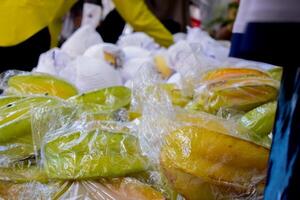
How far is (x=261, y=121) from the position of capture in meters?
0.67

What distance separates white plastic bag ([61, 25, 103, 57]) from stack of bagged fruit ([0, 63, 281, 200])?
892mm

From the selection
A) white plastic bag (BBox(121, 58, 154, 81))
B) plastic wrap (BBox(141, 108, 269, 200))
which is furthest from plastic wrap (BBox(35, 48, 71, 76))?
plastic wrap (BBox(141, 108, 269, 200))

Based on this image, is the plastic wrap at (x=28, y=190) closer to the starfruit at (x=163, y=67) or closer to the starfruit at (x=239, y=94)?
the starfruit at (x=239, y=94)

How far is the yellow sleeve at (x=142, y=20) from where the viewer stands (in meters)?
2.09

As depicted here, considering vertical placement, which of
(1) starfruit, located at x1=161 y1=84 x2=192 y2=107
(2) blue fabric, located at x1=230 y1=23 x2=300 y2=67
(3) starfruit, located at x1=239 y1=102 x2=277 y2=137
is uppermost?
(2) blue fabric, located at x1=230 y1=23 x2=300 y2=67

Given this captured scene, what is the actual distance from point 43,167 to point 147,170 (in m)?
0.16

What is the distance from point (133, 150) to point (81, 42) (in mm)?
1108

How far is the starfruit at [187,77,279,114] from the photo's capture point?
77 cm

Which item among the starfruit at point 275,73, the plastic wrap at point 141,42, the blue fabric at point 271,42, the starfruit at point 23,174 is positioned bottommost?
the plastic wrap at point 141,42

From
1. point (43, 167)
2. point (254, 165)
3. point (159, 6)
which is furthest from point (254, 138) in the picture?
point (159, 6)

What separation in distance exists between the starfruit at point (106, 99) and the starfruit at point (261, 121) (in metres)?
0.26

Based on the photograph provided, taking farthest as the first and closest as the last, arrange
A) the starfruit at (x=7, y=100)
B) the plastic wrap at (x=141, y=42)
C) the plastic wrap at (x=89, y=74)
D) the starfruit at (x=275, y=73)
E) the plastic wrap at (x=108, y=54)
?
the plastic wrap at (x=141, y=42)
the plastic wrap at (x=108, y=54)
the plastic wrap at (x=89, y=74)
the starfruit at (x=275, y=73)
the starfruit at (x=7, y=100)

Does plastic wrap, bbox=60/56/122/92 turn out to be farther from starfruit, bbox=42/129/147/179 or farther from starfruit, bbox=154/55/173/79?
starfruit, bbox=42/129/147/179

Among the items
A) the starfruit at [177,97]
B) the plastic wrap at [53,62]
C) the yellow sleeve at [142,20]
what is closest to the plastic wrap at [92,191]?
the starfruit at [177,97]
